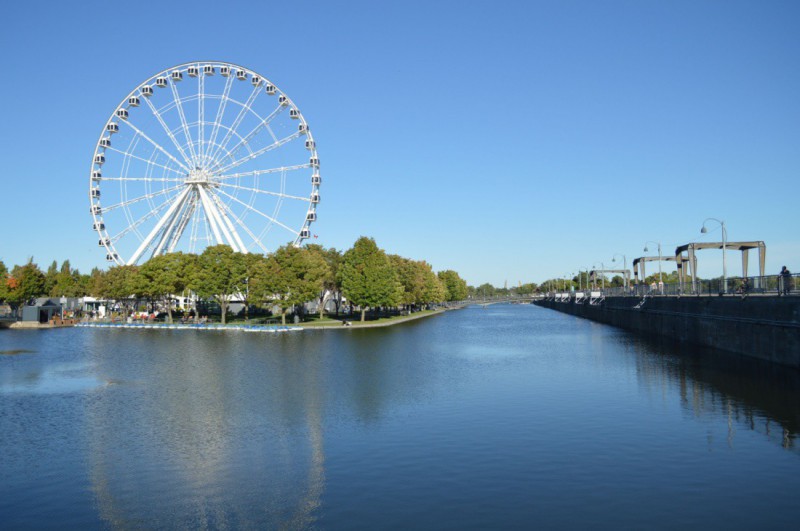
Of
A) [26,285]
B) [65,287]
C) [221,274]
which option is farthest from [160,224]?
[65,287]

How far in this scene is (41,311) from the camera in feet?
378

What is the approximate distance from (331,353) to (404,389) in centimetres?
2128

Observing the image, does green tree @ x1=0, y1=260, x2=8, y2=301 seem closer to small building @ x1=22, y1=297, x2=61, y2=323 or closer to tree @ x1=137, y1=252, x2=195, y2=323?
small building @ x1=22, y1=297, x2=61, y2=323

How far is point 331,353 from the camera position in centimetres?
5903

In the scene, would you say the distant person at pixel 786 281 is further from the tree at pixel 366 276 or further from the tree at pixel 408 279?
the tree at pixel 408 279

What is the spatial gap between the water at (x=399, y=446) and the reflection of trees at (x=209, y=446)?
0.10 meters

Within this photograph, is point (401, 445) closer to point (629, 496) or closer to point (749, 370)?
point (629, 496)

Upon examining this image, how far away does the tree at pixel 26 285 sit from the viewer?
13212 cm

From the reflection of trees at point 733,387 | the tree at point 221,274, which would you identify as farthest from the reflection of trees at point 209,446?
the tree at point 221,274

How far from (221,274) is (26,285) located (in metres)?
54.8

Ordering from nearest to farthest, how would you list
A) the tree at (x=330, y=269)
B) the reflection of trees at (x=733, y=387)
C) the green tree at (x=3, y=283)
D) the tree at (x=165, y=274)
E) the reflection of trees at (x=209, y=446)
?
the reflection of trees at (x=209, y=446) < the reflection of trees at (x=733, y=387) < the tree at (x=165, y=274) < the tree at (x=330, y=269) < the green tree at (x=3, y=283)

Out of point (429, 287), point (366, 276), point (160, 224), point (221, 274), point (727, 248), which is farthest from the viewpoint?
point (429, 287)

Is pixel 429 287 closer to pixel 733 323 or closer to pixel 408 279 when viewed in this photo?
pixel 408 279

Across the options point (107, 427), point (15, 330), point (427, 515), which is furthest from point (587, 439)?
point (15, 330)
